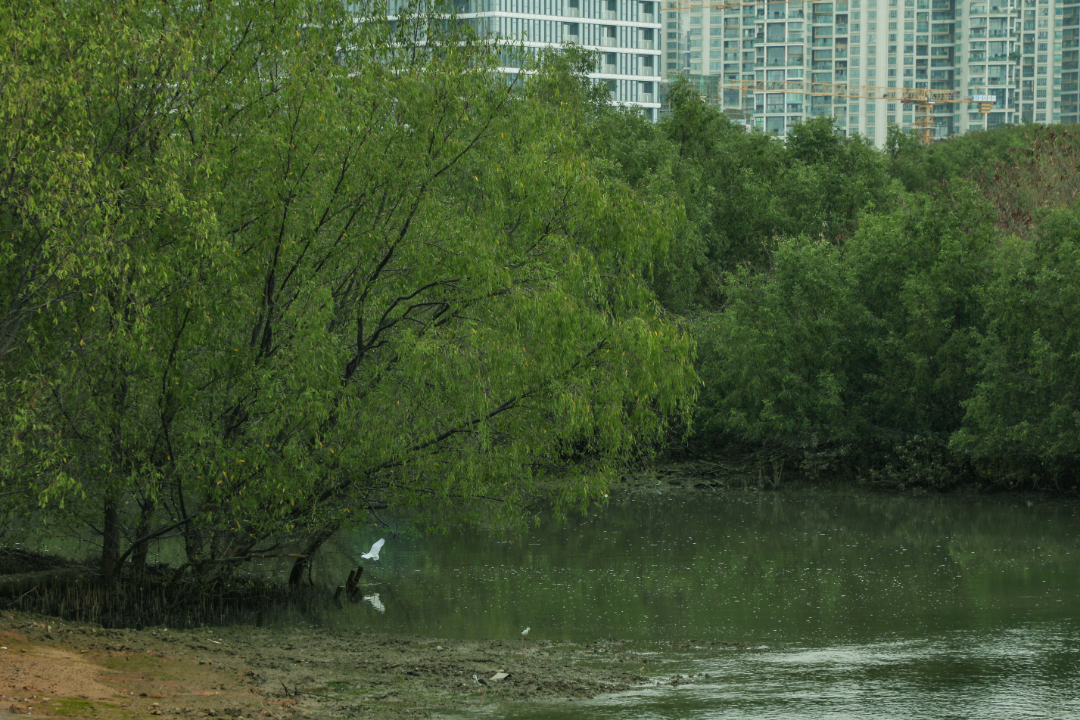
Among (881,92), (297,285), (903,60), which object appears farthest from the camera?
(881,92)

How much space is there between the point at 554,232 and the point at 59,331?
7.26 meters

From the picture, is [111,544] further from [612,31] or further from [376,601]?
[612,31]

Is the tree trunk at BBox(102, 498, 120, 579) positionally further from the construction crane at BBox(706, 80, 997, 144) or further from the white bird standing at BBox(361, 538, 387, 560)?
the construction crane at BBox(706, 80, 997, 144)

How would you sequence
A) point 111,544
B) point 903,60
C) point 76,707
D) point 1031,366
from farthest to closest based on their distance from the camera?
point 903,60
point 1031,366
point 111,544
point 76,707

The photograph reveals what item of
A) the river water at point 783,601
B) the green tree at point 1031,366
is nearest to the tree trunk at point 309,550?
the river water at point 783,601

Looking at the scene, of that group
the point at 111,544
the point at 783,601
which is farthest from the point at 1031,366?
the point at 111,544

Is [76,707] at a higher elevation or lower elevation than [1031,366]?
lower

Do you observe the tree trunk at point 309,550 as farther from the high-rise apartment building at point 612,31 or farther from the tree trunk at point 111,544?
the high-rise apartment building at point 612,31

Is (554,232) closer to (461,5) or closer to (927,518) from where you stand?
(461,5)

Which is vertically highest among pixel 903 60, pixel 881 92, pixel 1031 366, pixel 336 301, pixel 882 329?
pixel 903 60

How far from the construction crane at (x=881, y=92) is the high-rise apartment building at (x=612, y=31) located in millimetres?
46558

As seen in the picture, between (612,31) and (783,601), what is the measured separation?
126 meters

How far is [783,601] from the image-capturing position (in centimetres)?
2097

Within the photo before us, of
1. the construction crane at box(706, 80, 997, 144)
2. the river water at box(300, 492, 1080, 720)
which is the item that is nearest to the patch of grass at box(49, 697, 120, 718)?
the river water at box(300, 492, 1080, 720)
